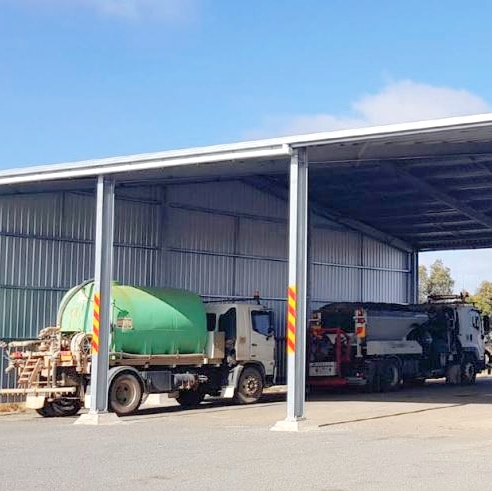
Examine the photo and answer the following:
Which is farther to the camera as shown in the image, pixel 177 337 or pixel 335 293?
pixel 335 293

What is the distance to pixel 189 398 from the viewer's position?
23.1m

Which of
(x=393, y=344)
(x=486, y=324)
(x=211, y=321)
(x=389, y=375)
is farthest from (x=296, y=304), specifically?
(x=486, y=324)

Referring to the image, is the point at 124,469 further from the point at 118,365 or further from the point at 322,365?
the point at 322,365

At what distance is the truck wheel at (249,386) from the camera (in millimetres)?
23219

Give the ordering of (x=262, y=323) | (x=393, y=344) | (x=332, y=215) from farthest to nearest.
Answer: (x=332, y=215) < (x=393, y=344) < (x=262, y=323)

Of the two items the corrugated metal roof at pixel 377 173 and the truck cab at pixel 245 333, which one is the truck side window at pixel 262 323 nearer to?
the truck cab at pixel 245 333

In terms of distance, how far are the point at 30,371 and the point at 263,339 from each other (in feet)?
21.4

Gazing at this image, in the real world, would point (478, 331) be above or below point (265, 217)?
below

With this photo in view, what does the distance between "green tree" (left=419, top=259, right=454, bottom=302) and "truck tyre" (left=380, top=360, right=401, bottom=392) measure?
37.0 metres

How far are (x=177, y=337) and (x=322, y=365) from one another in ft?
22.4

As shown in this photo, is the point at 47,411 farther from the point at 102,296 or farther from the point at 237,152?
the point at 237,152

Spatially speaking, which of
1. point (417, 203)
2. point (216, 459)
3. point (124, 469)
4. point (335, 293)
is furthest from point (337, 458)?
point (335, 293)

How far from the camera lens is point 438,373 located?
31.4 m

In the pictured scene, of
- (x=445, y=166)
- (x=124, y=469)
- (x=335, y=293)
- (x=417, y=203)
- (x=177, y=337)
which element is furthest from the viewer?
(x=335, y=293)
